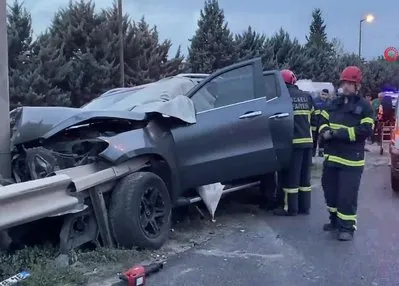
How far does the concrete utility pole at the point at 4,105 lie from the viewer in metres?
5.76

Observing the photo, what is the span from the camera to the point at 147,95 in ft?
24.1

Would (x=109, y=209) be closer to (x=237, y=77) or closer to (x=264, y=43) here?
(x=237, y=77)

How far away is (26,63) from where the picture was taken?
16078mm

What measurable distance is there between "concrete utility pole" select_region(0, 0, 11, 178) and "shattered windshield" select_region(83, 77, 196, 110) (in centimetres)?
147

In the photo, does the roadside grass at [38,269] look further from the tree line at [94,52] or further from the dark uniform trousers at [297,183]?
the tree line at [94,52]

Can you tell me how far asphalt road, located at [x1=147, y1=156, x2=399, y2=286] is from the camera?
5.18 meters

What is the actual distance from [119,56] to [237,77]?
36.0 ft

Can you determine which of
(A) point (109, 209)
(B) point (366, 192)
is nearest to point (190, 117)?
(A) point (109, 209)

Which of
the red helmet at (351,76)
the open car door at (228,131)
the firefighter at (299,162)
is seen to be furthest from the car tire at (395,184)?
the red helmet at (351,76)

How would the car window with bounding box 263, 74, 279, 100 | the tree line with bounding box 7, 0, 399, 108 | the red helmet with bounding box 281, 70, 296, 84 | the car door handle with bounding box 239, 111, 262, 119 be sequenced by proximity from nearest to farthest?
the car door handle with bounding box 239, 111, 262, 119 < the car window with bounding box 263, 74, 279, 100 < the red helmet with bounding box 281, 70, 296, 84 < the tree line with bounding box 7, 0, 399, 108

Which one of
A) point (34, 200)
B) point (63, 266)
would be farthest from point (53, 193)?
point (63, 266)

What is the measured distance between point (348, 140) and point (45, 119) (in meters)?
2.94

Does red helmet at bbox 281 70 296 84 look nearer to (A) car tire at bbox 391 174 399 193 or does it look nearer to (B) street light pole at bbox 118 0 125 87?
(A) car tire at bbox 391 174 399 193

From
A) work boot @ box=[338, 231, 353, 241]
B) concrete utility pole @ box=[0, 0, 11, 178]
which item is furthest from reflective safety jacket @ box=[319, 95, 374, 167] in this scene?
concrete utility pole @ box=[0, 0, 11, 178]
